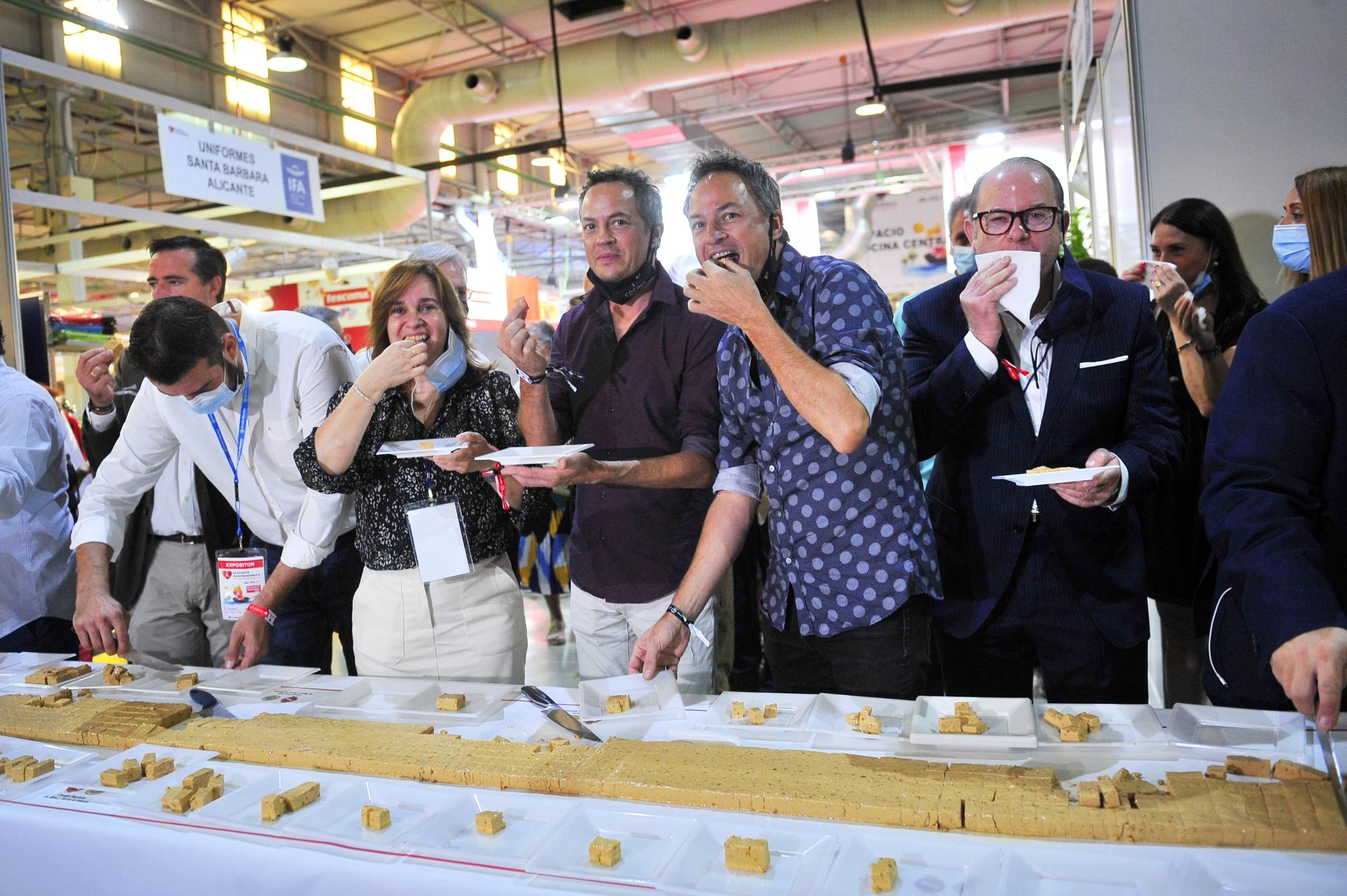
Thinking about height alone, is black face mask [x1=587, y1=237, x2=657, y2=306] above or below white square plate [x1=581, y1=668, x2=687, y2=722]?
above

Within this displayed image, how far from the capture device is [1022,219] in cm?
177

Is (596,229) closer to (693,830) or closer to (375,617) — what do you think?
(375,617)

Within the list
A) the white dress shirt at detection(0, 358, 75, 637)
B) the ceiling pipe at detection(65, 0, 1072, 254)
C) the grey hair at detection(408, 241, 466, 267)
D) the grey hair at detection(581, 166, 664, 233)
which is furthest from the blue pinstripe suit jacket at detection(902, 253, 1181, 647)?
the ceiling pipe at detection(65, 0, 1072, 254)

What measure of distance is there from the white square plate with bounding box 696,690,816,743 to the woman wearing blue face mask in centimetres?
100

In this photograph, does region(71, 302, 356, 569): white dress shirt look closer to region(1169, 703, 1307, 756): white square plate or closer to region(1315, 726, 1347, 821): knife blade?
region(1169, 703, 1307, 756): white square plate

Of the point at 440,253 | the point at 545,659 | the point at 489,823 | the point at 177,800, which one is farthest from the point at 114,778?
the point at 545,659

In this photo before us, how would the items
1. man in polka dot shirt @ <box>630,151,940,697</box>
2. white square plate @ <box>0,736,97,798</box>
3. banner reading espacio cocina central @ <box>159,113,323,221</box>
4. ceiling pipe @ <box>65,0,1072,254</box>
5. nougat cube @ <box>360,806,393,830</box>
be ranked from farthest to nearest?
ceiling pipe @ <box>65,0,1072,254</box>
banner reading espacio cocina central @ <box>159,113,323,221</box>
man in polka dot shirt @ <box>630,151,940,697</box>
white square plate @ <box>0,736,97,798</box>
nougat cube @ <box>360,806,393,830</box>

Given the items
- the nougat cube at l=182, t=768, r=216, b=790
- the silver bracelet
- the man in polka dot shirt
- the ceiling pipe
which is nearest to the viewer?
the nougat cube at l=182, t=768, r=216, b=790

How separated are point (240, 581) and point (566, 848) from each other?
143 cm

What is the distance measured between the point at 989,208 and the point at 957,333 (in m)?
0.29

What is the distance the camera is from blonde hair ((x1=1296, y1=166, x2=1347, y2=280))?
1.41m

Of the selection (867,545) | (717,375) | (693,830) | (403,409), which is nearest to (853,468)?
(867,545)

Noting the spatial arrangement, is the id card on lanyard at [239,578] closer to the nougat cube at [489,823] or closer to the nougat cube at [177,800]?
the nougat cube at [177,800]

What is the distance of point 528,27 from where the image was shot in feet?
32.6
